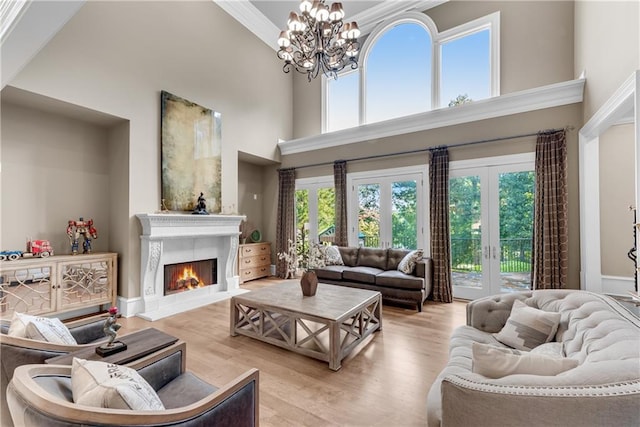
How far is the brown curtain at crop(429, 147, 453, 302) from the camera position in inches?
188

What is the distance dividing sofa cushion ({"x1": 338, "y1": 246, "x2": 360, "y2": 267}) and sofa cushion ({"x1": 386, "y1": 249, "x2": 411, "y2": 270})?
64 centimetres

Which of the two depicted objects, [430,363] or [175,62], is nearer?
[430,363]

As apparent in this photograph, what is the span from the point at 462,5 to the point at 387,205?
392 cm

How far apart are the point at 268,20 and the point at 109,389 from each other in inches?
278

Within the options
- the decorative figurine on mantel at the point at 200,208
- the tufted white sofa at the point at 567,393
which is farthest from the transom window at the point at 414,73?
the tufted white sofa at the point at 567,393

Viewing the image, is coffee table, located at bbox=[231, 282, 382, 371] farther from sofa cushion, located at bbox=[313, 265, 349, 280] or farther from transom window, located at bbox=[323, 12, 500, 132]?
transom window, located at bbox=[323, 12, 500, 132]

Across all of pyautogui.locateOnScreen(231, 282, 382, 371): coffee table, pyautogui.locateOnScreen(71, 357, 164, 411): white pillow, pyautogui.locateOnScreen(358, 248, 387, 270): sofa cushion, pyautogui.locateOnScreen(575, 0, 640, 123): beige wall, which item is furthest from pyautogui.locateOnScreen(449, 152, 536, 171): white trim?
pyautogui.locateOnScreen(71, 357, 164, 411): white pillow

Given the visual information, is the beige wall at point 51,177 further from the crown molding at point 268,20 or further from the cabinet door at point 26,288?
the crown molding at point 268,20

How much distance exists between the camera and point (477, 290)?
4.75 metres

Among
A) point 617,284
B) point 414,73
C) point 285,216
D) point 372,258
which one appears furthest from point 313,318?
point 414,73

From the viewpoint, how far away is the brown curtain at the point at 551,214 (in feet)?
13.3

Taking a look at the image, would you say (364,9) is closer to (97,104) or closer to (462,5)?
(462,5)

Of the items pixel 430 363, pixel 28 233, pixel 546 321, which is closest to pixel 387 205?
pixel 430 363

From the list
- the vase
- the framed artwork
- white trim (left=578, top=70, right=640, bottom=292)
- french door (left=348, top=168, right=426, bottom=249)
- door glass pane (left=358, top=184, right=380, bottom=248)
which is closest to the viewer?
the vase
